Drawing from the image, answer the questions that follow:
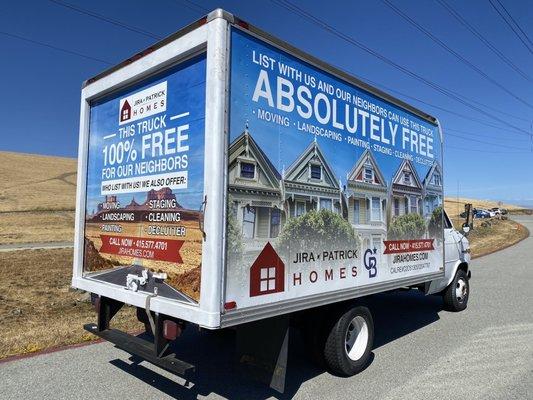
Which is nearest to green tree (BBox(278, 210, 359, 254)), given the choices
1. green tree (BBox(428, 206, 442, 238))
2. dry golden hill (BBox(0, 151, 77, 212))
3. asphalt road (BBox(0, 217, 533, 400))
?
asphalt road (BBox(0, 217, 533, 400))

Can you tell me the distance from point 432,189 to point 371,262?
2165 mm

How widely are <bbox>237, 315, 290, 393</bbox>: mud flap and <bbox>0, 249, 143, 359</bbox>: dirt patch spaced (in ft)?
8.68

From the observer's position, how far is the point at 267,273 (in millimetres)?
3943

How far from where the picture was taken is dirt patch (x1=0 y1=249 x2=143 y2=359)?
5789 mm

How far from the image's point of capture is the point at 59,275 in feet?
35.4

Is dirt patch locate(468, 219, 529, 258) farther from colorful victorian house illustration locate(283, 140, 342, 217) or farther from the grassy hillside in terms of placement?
colorful victorian house illustration locate(283, 140, 342, 217)

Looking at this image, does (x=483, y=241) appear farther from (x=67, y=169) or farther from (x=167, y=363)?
(x=67, y=169)

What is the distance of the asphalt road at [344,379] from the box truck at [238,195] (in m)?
0.44

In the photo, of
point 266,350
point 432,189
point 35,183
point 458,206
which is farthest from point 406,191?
point 458,206

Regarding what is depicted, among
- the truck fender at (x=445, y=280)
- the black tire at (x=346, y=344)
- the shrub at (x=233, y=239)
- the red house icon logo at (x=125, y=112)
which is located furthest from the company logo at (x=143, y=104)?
the truck fender at (x=445, y=280)

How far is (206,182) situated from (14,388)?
2.87 m

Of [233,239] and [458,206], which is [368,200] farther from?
[458,206]

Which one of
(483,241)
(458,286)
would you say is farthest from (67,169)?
(458,286)

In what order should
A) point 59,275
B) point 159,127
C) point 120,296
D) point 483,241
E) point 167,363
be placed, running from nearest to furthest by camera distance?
point 167,363 → point 159,127 → point 120,296 → point 59,275 → point 483,241
